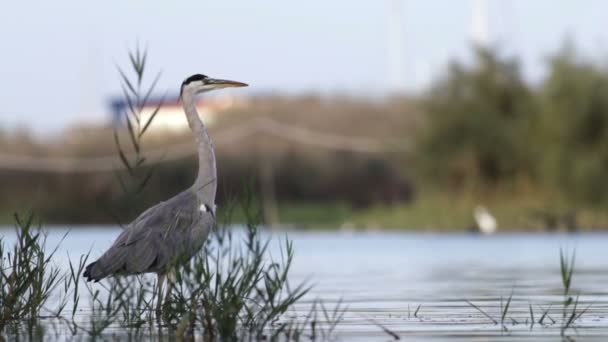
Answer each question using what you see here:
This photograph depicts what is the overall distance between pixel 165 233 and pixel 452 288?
14.5ft

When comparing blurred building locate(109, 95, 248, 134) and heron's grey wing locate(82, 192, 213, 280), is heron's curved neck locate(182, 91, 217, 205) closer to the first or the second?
heron's grey wing locate(82, 192, 213, 280)

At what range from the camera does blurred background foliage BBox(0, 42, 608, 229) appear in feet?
119

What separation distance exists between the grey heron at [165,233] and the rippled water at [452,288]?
0.48 metres

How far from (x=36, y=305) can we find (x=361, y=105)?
148 feet

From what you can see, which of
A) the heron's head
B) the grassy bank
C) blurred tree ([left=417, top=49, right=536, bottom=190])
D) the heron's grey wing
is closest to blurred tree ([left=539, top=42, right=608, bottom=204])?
the grassy bank

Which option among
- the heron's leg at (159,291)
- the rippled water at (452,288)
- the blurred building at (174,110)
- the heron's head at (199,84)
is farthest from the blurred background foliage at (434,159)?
the heron's leg at (159,291)

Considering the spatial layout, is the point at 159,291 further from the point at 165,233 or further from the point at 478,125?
the point at 478,125

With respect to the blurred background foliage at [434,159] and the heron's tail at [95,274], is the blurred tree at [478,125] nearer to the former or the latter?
the blurred background foliage at [434,159]

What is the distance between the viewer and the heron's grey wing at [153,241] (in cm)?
870

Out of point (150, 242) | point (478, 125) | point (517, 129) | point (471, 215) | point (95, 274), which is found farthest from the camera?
point (478, 125)

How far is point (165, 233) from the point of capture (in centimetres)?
884

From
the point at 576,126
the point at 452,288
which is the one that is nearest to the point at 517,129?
the point at 576,126

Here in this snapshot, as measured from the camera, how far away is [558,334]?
7703mm

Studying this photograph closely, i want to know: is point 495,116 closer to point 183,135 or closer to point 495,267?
point 183,135
